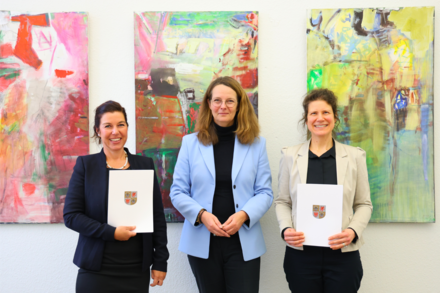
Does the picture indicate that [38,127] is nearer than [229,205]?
No

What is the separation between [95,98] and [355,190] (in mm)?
2073

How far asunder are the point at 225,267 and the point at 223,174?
1.88 ft

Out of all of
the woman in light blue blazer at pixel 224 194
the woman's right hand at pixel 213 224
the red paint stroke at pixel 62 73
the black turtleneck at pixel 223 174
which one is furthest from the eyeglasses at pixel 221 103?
the red paint stroke at pixel 62 73

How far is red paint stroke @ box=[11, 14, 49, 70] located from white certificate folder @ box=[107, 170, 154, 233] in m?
1.49

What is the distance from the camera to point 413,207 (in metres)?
2.41

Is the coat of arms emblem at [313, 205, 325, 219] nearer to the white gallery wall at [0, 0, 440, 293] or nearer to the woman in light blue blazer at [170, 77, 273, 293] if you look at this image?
the woman in light blue blazer at [170, 77, 273, 293]

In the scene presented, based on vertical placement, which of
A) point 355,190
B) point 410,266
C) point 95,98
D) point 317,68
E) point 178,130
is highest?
point 317,68

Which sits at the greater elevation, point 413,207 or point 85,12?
point 85,12

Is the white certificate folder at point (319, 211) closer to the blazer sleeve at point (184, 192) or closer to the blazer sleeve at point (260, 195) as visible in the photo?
the blazer sleeve at point (260, 195)

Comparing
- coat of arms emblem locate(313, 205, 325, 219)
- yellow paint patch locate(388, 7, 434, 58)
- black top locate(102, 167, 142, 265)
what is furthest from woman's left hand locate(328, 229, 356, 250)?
yellow paint patch locate(388, 7, 434, 58)

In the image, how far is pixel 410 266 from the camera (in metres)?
2.46

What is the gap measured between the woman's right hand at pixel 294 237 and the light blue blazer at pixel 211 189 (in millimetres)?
201

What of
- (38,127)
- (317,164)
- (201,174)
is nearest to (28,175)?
(38,127)

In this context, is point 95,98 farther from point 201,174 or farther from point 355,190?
point 355,190
